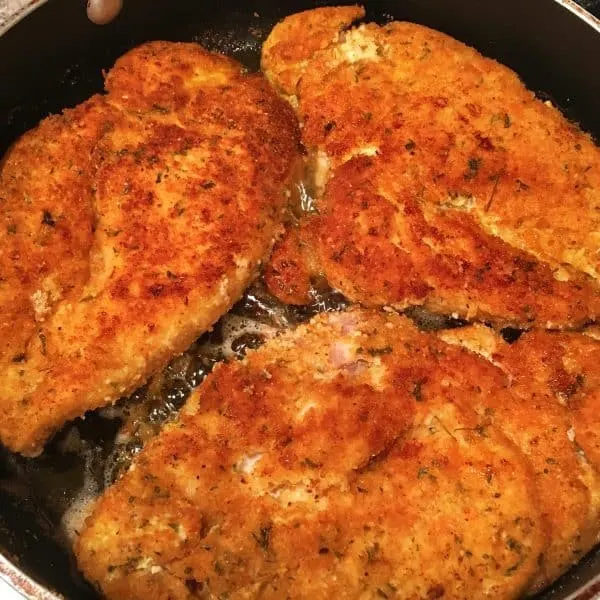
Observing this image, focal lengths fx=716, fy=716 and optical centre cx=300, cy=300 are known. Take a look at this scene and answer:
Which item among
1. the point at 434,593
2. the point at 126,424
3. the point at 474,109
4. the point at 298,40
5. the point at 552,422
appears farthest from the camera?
the point at 298,40

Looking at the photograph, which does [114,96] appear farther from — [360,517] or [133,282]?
[360,517]

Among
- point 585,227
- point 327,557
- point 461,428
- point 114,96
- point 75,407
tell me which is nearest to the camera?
point 327,557

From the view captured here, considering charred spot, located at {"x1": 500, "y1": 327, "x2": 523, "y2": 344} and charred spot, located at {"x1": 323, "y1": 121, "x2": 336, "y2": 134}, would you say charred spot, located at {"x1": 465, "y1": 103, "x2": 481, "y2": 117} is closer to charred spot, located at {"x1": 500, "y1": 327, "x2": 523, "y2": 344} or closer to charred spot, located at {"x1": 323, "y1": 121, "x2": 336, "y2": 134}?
charred spot, located at {"x1": 323, "y1": 121, "x2": 336, "y2": 134}

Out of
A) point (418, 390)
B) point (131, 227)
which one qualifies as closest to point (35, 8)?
point (131, 227)

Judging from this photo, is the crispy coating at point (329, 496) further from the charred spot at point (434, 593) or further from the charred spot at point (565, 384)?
the charred spot at point (565, 384)

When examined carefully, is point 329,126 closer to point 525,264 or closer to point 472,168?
point 472,168

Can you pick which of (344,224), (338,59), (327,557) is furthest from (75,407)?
(338,59)

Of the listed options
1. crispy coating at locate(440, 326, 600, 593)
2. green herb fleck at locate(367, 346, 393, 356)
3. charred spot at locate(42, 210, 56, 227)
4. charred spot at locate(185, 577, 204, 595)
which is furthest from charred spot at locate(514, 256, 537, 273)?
charred spot at locate(42, 210, 56, 227)
